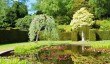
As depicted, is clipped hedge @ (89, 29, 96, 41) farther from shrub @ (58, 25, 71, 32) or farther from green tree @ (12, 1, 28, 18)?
green tree @ (12, 1, 28, 18)

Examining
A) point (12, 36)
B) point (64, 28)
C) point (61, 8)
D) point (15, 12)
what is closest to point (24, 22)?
point (61, 8)

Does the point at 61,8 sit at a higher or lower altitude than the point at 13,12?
higher

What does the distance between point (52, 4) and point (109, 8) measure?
1001 centimetres

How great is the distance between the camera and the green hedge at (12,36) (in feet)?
99.9

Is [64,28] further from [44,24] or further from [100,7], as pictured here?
[44,24]

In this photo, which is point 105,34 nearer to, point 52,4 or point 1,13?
point 1,13

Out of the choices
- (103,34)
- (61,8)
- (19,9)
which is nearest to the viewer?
(103,34)

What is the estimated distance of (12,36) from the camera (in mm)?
32750

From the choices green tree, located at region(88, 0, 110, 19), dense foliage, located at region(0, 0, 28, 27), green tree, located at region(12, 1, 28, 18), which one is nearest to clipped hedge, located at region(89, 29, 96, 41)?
green tree, located at region(88, 0, 110, 19)

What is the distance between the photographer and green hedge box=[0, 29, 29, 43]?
30.5 metres

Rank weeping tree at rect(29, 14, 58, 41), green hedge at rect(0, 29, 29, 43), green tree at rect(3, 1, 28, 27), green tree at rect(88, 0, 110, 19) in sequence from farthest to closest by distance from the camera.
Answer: green tree at rect(3, 1, 28, 27)
green tree at rect(88, 0, 110, 19)
green hedge at rect(0, 29, 29, 43)
weeping tree at rect(29, 14, 58, 41)

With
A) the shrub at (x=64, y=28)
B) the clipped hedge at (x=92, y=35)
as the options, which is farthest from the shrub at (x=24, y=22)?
the clipped hedge at (x=92, y=35)

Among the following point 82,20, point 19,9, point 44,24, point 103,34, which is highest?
point 19,9

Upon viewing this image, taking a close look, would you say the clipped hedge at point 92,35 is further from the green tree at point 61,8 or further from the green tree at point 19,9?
the green tree at point 19,9
